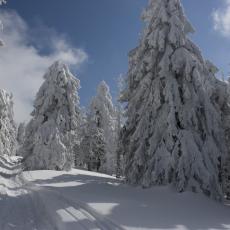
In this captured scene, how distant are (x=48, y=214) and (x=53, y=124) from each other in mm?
23460

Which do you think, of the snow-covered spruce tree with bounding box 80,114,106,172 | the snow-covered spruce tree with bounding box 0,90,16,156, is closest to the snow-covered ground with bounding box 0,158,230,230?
the snow-covered spruce tree with bounding box 0,90,16,156

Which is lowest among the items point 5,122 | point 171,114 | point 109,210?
point 109,210

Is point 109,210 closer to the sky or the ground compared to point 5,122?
closer to the ground

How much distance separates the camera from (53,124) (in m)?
34.5

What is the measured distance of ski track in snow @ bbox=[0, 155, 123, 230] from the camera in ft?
32.6

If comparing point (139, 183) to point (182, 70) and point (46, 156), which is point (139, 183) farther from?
point (46, 156)

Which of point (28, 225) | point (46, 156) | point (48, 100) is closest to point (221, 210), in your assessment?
point (28, 225)

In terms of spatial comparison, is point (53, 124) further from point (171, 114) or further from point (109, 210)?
point (109, 210)

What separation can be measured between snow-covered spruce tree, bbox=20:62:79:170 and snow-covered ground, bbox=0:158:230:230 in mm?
15039

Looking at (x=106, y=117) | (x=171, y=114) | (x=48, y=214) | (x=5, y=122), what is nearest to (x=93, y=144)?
(x=106, y=117)

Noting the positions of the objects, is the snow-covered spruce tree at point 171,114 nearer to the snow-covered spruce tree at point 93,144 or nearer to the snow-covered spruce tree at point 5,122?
the snow-covered spruce tree at point 5,122

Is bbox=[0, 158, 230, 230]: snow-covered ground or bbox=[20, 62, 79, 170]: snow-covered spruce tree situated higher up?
bbox=[20, 62, 79, 170]: snow-covered spruce tree

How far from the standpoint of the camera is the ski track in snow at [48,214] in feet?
32.6

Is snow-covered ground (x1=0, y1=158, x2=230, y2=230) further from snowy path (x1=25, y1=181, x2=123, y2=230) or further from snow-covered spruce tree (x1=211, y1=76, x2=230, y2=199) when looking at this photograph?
snow-covered spruce tree (x1=211, y1=76, x2=230, y2=199)
